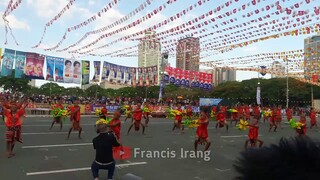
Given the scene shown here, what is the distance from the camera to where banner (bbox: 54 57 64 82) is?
3275 centimetres

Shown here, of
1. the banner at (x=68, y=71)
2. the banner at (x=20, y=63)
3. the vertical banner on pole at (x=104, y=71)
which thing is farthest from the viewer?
the vertical banner on pole at (x=104, y=71)

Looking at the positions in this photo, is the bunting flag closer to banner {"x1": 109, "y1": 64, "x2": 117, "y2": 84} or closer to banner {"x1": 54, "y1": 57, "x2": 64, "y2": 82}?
banner {"x1": 54, "y1": 57, "x2": 64, "y2": 82}

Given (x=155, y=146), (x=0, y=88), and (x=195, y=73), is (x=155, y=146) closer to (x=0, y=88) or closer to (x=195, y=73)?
(x=195, y=73)

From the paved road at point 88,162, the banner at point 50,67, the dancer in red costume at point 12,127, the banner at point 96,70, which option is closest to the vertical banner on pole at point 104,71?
the banner at point 96,70

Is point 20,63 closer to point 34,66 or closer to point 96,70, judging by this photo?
point 34,66

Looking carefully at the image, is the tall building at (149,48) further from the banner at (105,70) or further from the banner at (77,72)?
the banner at (77,72)

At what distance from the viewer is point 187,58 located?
26.8m

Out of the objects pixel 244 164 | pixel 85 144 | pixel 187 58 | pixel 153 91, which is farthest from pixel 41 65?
pixel 153 91

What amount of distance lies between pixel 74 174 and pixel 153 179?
6.42 feet

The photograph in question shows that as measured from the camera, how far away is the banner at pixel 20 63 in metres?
30.2

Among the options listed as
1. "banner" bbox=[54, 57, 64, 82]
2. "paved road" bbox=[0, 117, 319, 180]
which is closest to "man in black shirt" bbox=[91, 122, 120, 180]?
"paved road" bbox=[0, 117, 319, 180]

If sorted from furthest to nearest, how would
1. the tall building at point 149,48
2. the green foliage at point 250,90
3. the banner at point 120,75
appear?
1. the green foliage at point 250,90
2. the banner at point 120,75
3. the tall building at point 149,48

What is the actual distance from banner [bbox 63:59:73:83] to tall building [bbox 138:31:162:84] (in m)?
6.76

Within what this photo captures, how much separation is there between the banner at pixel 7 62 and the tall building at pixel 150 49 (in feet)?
35.9
